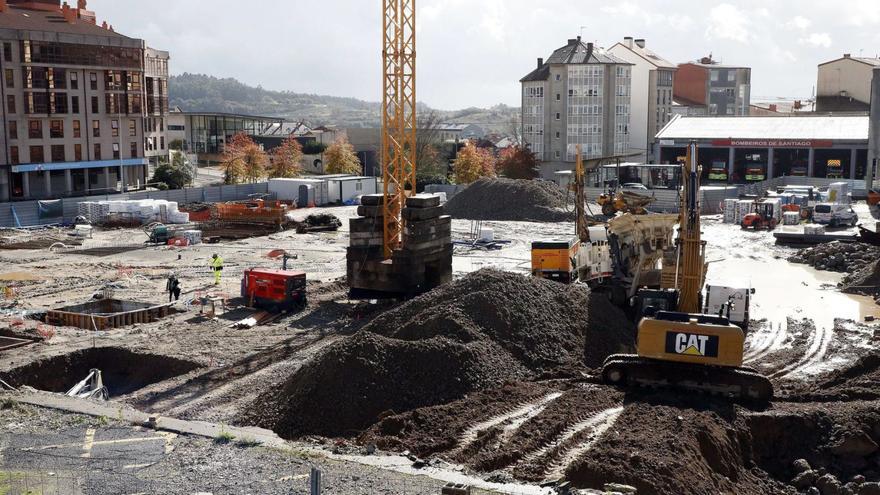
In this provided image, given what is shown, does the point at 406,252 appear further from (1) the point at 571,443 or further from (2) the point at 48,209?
(2) the point at 48,209

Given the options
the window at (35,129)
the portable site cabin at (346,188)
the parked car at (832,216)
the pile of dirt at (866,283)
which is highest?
the window at (35,129)

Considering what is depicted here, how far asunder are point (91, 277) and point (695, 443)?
90.8 feet

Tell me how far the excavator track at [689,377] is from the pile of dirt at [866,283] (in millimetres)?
16685

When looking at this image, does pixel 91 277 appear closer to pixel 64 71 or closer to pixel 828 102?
pixel 64 71

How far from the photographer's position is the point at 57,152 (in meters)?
65.1

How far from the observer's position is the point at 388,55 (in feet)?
114

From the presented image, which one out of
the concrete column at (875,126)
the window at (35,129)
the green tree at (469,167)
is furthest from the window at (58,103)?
the concrete column at (875,126)

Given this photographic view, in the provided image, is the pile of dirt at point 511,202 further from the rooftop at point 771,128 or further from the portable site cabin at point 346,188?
the rooftop at point 771,128

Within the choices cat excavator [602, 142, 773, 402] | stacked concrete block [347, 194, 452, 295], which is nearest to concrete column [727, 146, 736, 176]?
stacked concrete block [347, 194, 452, 295]

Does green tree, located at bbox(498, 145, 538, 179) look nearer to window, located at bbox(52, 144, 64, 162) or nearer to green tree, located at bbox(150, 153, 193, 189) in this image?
green tree, located at bbox(150, 153, 193, 189)

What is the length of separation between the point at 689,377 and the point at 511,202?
4024 centimetres

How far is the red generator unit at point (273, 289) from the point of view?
30453 mm

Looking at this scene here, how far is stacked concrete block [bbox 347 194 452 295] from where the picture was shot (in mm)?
32062

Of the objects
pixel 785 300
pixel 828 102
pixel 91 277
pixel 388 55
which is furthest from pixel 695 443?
pixel 828 102
